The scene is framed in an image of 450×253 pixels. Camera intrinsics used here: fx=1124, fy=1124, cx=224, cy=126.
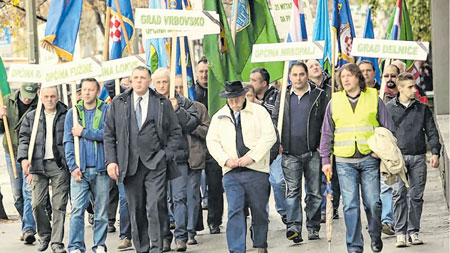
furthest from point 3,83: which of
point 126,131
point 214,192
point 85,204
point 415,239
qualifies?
point 415,239

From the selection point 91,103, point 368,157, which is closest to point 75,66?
point 91,103

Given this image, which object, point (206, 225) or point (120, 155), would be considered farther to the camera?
point (206, 225)

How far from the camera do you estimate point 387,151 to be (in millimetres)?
10773

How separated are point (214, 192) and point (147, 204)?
2710 mm

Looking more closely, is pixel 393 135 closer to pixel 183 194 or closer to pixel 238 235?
pixel 238 235

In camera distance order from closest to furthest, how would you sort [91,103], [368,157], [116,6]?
[368,157]
[91,103]
[116,6]

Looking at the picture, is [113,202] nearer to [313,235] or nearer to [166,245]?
[166,245]

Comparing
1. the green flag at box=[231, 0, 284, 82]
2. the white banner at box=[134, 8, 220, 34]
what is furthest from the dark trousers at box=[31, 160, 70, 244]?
the green flag at box=[231, 0, 284, 82]

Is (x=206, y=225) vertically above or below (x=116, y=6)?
below

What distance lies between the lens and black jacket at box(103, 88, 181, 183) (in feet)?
36.6

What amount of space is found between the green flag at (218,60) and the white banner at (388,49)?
221cm

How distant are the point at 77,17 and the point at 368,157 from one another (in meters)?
4.29

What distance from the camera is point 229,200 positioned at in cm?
1121

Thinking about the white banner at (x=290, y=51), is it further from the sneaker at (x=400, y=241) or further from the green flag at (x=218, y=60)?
the sneaker at (x=400, y=241)
